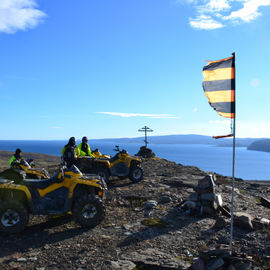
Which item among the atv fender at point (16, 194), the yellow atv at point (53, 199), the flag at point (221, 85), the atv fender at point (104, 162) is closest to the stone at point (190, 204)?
the yellow atv at point (53, 199)

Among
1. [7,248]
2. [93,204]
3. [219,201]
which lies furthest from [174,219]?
[7,248]

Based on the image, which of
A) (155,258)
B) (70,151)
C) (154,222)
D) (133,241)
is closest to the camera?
(155,258)

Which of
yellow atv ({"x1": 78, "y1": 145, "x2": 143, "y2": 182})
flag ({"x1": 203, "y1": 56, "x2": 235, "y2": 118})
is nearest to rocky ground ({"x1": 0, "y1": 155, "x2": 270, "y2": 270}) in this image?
flag ({"x1": 203, "y1": 56, "x2": 235, "y2": 118})

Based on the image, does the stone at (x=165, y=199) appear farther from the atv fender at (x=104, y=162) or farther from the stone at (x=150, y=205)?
the atv fender at (x=104, y=162)

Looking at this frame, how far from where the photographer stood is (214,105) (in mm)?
5785

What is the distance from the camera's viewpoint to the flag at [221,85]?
562 cm

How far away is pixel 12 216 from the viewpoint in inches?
244

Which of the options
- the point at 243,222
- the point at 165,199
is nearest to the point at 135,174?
the point at 165,199

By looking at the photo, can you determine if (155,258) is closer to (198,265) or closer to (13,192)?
(198,265)

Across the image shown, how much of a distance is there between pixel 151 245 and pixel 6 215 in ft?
11.5

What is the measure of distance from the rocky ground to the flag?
3002 mm

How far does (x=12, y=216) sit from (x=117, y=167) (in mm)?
6861

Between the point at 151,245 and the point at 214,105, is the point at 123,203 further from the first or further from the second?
the point at 214,105

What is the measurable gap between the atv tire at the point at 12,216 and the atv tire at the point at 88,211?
119 centimetres
